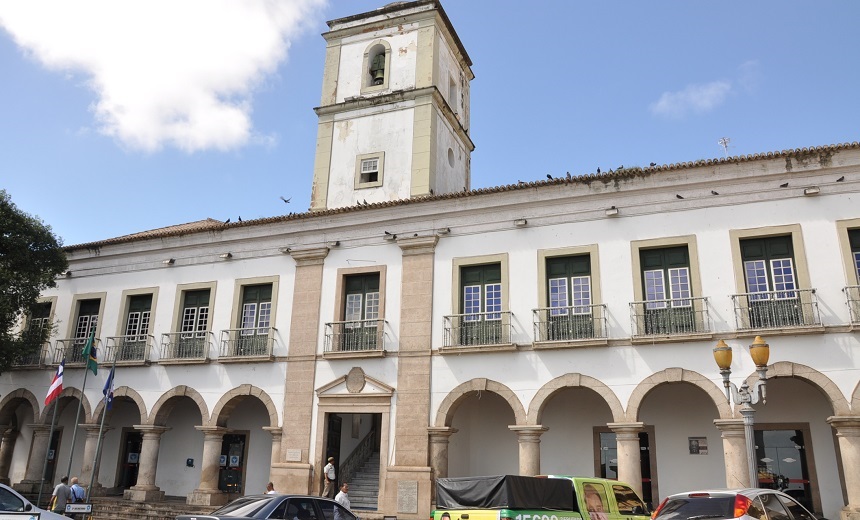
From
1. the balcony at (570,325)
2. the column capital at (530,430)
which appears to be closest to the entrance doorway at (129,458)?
the column capital at (530,430)

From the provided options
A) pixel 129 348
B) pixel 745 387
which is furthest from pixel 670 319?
pixel 129 348

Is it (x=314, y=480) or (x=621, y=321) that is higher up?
(x=621, y=321)

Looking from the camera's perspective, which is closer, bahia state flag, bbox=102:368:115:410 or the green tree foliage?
bahia state flag, bbox=102:368:115:410

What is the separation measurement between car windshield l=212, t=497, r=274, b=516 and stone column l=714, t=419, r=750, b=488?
375 inches

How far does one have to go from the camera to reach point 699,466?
16594 mm

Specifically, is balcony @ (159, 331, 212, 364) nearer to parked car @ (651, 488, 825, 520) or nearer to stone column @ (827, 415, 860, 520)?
parked car @ (651, 488, 825, 520)

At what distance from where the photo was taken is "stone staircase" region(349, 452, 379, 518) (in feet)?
61.6

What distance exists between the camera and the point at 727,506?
28.8ft

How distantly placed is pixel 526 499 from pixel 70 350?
17.4 metres

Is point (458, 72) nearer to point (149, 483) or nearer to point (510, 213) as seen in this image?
point (510, 213)

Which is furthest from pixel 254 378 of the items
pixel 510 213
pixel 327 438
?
pixel 510 213

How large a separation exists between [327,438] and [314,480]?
1.18 m

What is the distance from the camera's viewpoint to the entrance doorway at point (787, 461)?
15.8 m

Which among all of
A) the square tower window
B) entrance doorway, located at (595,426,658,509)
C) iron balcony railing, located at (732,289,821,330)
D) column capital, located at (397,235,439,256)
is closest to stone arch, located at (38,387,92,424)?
the square tower window
